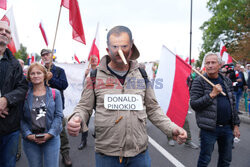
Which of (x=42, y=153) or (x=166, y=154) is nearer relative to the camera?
(x=42, y=153)

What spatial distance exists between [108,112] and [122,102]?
0.15 m

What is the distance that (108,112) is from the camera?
1759 millimetres

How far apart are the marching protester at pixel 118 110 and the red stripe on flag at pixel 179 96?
1414 mm

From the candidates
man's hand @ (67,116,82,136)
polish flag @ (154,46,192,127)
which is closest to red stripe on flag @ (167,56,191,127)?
polish flag @ (154,46,192,127)

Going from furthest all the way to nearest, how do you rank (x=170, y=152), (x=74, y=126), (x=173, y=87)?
(x=170, y=152) → (x=173, y=87) → (x=74, y=126)

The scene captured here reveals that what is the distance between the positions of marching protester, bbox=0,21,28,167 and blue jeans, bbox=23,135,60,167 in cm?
17

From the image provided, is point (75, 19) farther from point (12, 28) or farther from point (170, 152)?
point (170, 152)

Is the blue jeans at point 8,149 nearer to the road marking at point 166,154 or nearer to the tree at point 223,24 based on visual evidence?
the road marking at point 166,154

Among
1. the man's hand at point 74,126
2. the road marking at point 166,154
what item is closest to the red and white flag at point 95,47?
the road marking at point 166,154

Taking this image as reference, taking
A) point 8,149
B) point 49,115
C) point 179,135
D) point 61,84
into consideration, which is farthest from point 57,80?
point 179,135

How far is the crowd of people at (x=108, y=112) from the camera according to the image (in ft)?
5.76

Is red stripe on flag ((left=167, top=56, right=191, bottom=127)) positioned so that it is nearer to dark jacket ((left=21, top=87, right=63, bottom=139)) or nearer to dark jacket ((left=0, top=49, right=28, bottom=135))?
dark jacket ((left=21, top=87, right=63, bottom=139))

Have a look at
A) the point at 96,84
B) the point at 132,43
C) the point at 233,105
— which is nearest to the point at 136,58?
the point at 132,43

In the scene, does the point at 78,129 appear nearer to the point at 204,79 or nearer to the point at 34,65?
the point at 34,65
